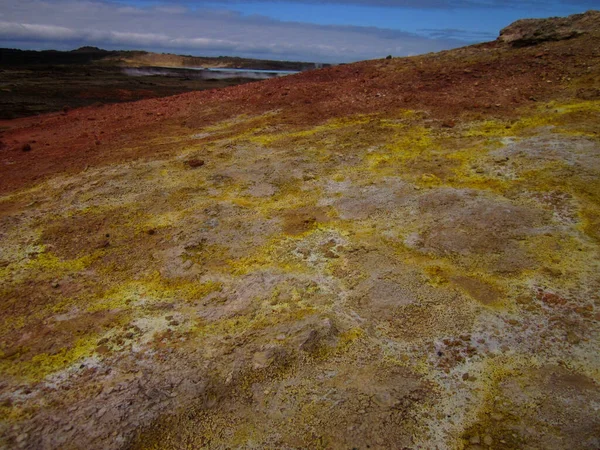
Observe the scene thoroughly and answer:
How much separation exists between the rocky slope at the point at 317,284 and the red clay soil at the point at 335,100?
22 cm

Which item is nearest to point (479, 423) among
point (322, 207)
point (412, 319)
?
point (412, 319)

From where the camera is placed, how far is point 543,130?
1005 cm

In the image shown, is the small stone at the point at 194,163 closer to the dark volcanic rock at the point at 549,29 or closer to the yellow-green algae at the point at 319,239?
the yellow-green algae at the point at 319,239

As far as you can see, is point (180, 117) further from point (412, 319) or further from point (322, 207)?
point (412, 319)

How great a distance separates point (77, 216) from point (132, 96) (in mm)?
31581

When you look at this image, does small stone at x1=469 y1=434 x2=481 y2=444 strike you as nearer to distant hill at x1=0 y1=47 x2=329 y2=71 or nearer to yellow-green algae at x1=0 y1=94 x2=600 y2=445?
yellow-green algae at x1=0 y1=94 x2=600 y2=445

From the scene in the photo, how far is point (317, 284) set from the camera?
600 cm

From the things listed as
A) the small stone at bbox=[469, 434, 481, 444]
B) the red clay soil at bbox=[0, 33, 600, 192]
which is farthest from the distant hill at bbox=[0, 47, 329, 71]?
the small stone at bbox=[469, 434, 481, 444]

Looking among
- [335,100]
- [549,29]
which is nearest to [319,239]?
[335,100]

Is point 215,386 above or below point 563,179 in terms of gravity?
below

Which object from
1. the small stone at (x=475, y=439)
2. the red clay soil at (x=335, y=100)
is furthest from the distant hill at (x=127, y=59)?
the small stone at (x=475, y=439)

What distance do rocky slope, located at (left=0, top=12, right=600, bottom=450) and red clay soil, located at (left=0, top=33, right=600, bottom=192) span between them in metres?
0.22

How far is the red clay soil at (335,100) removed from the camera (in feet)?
38.3

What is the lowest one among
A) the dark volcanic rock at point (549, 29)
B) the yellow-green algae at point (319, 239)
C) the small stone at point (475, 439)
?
the small stone at point (475, 439)
